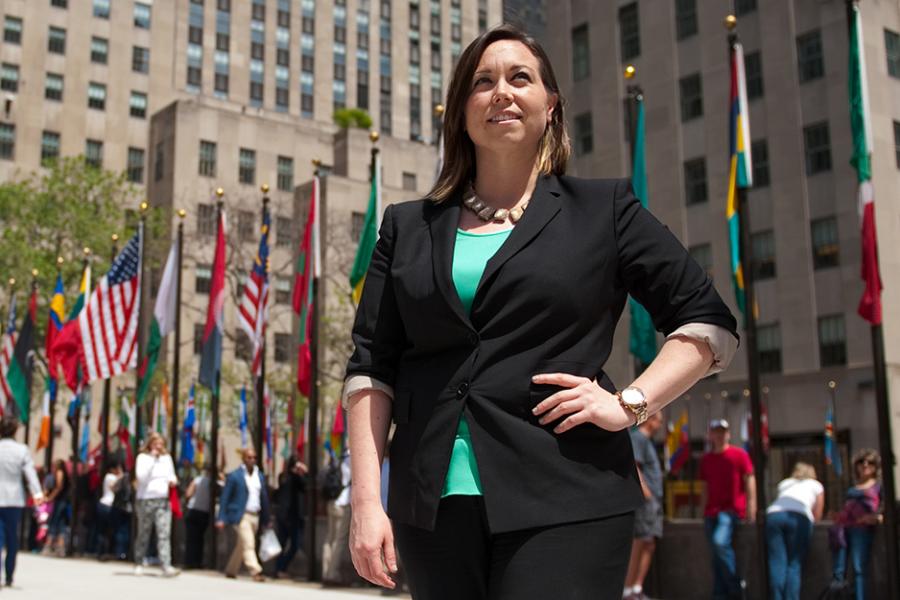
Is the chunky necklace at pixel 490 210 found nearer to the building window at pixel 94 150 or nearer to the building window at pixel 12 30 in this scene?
the building window at pixel 94 150

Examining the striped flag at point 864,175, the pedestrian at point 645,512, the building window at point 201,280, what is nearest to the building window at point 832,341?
the striped flag at point 864,175

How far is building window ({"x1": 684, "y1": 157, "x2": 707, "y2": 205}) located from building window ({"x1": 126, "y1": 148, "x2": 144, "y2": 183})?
4087 centimetres

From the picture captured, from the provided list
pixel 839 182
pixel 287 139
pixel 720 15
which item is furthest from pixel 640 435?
pixel 287 139

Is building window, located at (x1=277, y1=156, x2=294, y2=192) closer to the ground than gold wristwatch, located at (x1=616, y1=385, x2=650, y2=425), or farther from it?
farther from it

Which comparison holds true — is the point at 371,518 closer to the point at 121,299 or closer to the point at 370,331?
the point at 370,331

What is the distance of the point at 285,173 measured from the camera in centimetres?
7262

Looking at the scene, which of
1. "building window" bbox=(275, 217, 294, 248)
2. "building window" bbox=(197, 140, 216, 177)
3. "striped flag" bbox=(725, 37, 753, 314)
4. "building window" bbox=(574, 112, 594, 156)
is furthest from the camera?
"building window" bbox=(197, 140, 216, 177)

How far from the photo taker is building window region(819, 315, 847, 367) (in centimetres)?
3712

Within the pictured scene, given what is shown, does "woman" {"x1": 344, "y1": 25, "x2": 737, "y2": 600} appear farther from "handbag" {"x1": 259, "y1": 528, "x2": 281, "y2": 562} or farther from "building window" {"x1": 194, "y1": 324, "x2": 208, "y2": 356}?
"building window" {"x1": 194, "y1": 324, "x2": 208, "y2": 356}

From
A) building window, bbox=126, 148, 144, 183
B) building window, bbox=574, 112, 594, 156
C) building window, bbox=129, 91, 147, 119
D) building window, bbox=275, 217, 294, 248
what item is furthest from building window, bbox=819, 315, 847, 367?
building window, bbox=129, 91, 147, 119

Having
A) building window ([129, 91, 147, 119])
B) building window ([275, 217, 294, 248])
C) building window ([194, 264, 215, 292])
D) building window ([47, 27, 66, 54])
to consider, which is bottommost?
building window ([194, 264, 215, 292])

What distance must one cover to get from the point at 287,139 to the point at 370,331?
234 feet

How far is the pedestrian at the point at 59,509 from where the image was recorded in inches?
1077

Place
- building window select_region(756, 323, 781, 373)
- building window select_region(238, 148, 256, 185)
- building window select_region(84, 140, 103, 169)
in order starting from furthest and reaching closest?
building window select_region(84, 140, 103, 169) → building window select_region(238, 148, 256, 185) → building window select_region(756, 323, 781, 373)
